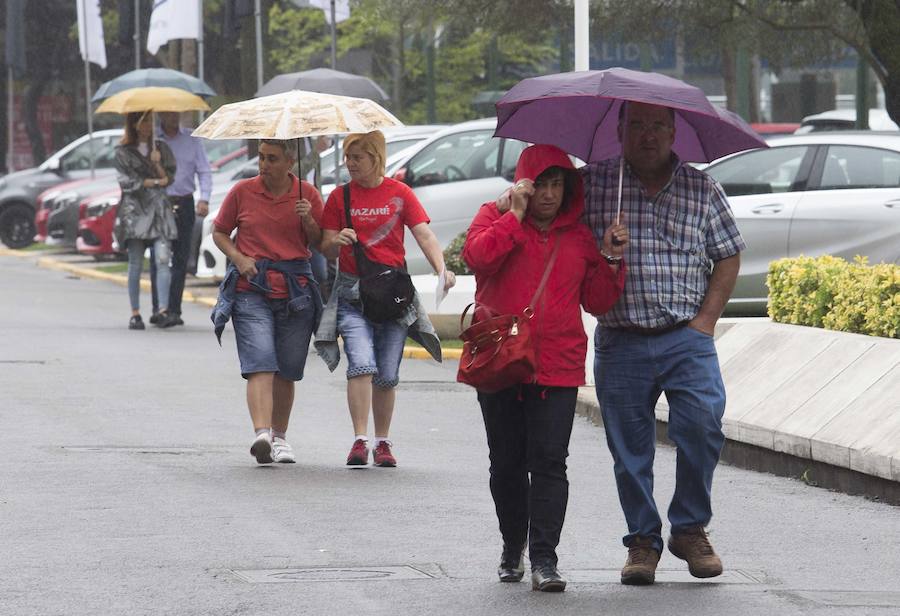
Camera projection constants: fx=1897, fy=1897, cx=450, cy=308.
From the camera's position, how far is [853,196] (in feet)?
47.5

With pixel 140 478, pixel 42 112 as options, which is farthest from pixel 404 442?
pixel 42 112

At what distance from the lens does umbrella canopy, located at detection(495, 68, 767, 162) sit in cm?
648

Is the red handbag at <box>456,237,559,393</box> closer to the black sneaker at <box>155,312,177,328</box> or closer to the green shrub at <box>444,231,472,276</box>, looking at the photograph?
the green shrub at <box>444,231,472,276</box>

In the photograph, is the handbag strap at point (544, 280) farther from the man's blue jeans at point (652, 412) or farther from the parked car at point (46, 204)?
the parked car at point (46, 204)

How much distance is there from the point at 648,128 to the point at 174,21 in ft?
66.9

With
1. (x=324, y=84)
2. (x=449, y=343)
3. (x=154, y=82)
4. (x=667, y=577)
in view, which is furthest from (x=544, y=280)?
(x=154, y=82)

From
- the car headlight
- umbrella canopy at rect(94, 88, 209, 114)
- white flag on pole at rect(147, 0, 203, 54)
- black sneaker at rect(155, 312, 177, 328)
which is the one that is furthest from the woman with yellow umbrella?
white flag on pole at rect(147, 0, 203, 54)

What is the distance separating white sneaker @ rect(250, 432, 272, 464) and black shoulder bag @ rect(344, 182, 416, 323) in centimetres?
80

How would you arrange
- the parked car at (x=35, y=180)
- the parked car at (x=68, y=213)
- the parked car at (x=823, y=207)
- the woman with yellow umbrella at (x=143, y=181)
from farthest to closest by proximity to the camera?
1. the parked car at (x=35, y=180)
2. the parked car at (x=68, y=213)
3. the woman with yellow umbrella at (x=143, y=181)
4. the parked car at (x=823, y=207)

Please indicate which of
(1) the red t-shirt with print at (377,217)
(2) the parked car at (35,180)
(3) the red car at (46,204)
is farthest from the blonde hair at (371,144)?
(2) the parked car at (35,180)

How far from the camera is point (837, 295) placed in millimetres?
10531

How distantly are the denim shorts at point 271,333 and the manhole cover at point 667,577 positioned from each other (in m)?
2.83

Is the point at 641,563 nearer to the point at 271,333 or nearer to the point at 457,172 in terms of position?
the point at 271,333

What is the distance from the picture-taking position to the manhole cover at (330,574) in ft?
21.7
